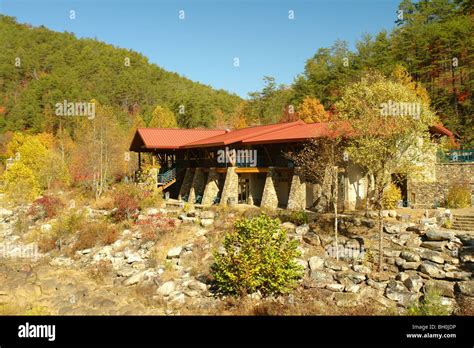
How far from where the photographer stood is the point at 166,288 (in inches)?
629

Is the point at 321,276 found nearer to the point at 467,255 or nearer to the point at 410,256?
the point at 410,256

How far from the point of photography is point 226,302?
1380 centimetres

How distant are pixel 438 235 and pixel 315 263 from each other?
18.6 feet

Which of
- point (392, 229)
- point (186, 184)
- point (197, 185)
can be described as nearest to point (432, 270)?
point (392, 229)

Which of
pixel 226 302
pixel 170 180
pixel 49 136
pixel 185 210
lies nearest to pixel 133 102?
pixel 49 136

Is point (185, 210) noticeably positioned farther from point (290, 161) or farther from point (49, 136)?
point (49, 136)

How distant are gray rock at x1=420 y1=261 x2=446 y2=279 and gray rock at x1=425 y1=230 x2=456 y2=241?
1.66 meters

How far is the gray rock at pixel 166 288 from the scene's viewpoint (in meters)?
15.7

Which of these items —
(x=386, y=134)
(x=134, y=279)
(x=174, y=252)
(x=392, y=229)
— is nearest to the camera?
(x=386, y=134)

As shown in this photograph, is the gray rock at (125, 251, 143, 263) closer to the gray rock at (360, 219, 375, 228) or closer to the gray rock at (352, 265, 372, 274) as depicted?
the gray rock at (352, 265, 372, 274)

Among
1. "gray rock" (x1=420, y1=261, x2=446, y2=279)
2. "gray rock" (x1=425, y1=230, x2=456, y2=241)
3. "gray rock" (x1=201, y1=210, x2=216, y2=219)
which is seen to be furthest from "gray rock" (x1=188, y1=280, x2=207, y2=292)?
"gray rock" (x1=425, y1=230, x2=456, y2=241)

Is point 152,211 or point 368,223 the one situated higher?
point 152,211
